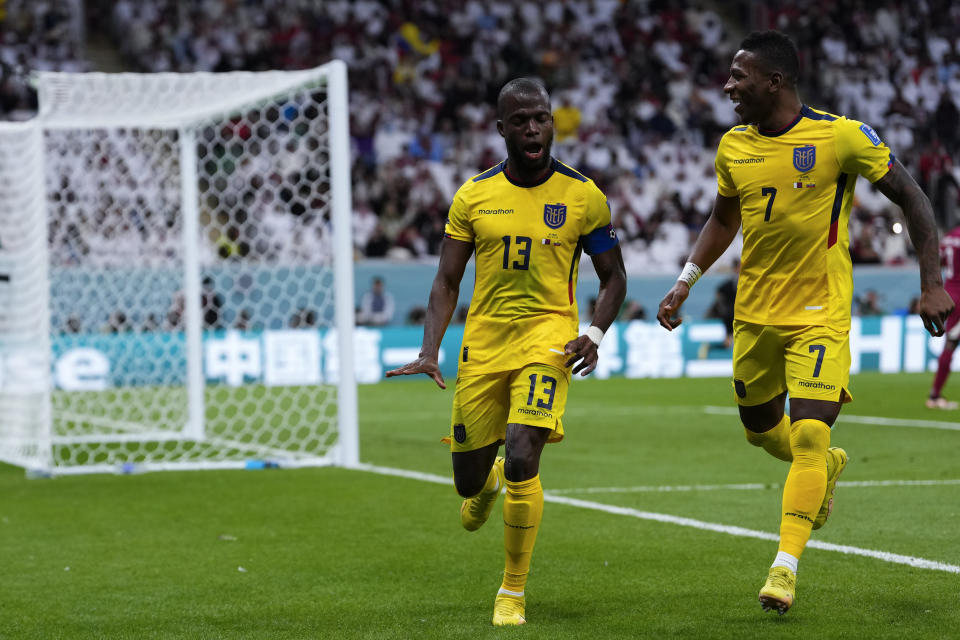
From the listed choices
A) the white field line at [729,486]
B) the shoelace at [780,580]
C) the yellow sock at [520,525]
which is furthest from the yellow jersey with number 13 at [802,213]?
the white field line at [729,486]

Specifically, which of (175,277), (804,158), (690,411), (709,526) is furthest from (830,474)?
(175,277)

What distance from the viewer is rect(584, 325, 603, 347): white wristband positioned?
5062 millimetres

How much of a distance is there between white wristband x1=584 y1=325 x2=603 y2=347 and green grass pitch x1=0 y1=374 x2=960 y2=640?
1.03 meters

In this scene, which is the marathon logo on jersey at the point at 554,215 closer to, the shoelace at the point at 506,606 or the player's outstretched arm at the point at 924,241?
the player's outstretched arm at the point at 924,241

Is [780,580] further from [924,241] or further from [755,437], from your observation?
[924,241]

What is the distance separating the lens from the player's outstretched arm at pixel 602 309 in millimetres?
5023

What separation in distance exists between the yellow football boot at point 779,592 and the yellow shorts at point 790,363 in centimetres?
75

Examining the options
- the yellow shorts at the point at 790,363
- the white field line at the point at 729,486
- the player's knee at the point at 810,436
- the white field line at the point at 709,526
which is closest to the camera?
the player's knee at the point at 810,436

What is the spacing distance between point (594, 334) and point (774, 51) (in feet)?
4.31

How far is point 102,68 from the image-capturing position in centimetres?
2595

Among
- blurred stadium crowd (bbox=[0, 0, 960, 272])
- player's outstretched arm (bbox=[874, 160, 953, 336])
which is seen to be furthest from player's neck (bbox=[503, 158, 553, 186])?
blurred stadium crowd (bbox=[0, 0, 960, 272])

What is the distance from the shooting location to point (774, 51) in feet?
17.2

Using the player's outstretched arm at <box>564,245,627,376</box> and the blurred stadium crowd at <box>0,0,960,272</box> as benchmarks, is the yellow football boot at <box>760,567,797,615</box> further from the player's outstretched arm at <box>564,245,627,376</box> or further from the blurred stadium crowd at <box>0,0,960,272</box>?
the blurred stadium crowd at <box>0,0,960,272</box>

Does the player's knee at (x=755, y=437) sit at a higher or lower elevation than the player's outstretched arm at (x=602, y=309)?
lower
